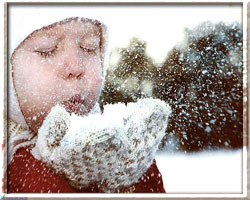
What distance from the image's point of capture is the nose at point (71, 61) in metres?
1.45

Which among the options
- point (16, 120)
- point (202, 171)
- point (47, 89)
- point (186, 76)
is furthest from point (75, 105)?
point (202, 171)

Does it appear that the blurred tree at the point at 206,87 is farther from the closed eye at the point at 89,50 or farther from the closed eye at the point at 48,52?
the closed eye at the point at 48,52

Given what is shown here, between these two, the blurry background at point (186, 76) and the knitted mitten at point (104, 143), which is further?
the blurry background at point (186, 76)

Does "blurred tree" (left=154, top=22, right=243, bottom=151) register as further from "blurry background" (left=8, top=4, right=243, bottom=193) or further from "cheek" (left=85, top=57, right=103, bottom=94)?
"cheek" (left=85, top=57, right=103, bottom=94)

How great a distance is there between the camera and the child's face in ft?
4.69

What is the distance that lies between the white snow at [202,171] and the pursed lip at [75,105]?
0.34 meters

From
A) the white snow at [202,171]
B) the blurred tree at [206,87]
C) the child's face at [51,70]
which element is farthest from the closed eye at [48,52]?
the white snow at [202,171]

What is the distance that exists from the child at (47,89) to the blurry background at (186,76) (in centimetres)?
7

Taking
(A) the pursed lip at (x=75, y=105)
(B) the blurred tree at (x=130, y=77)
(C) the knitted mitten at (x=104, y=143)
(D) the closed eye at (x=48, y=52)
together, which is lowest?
(C) the knitted mitten at (x=104, y=143)

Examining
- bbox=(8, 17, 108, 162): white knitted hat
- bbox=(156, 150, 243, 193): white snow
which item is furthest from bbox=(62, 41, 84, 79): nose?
bbox=(156, 150, 243, 193): white snow

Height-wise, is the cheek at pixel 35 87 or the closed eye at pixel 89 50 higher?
the closed eye at pixel 89 50

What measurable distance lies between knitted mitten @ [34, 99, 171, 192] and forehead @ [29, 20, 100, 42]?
268mm

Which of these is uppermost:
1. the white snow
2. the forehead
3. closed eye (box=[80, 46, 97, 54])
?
the forehead

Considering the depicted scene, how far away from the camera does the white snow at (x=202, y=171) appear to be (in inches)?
59.1
